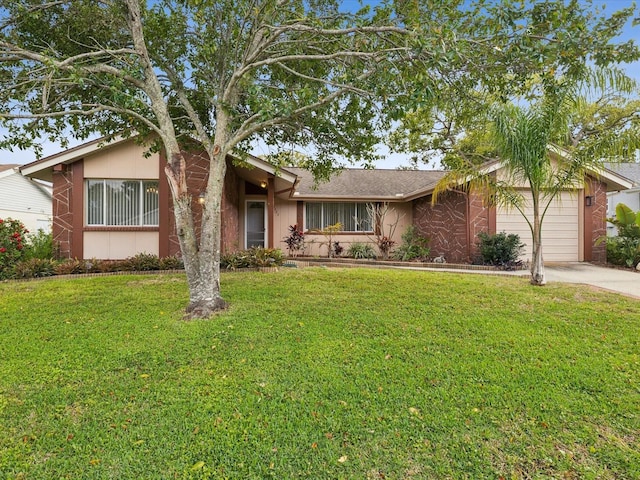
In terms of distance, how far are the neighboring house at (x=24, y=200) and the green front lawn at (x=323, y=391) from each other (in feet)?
65.1

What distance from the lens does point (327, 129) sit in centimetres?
730

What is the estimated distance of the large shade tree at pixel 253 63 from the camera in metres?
4.82

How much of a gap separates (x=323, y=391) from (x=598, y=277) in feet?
31.0

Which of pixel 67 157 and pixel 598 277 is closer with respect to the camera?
pixel 598 277

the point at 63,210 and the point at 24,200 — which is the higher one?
the point at 24,200

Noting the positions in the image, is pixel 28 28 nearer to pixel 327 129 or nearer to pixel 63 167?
pixel 63 167

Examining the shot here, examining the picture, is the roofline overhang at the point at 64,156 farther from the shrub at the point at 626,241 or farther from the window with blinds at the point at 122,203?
the shrub at the point at 626,241

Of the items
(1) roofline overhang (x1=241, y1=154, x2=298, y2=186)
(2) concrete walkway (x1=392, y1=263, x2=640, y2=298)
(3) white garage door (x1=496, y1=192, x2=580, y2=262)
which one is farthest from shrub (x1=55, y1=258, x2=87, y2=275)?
(3) white garage door (x1=496, y1=192, x2=580, y2=262)

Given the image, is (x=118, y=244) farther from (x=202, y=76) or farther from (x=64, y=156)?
(x=202, y=76)

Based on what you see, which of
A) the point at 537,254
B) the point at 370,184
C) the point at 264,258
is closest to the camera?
the point at 537,254

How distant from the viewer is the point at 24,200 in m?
22.0

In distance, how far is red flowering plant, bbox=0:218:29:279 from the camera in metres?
8.59

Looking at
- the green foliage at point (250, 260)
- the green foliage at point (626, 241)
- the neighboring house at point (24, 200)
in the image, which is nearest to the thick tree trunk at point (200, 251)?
the green foliage at point (250, 260)

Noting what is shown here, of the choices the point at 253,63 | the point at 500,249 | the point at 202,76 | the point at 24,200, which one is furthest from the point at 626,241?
the point at 24,200
